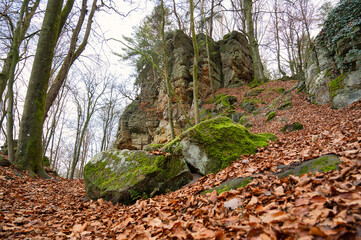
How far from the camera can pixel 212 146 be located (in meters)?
4.16

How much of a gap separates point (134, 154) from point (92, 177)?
1103 millimetres

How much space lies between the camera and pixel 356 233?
0.98 metres

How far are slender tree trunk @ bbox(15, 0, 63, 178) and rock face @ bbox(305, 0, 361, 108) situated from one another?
11.1 metres

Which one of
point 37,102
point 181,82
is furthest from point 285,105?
point 37,102

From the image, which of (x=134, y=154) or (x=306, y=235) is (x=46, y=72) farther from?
(x=306, y=235)

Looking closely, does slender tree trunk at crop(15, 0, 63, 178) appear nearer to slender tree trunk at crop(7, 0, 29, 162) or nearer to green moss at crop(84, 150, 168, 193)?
slender tree trunk at crop(7, 0, 29, 162)

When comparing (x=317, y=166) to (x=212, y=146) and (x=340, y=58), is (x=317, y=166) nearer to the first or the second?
(x=212, y=146)

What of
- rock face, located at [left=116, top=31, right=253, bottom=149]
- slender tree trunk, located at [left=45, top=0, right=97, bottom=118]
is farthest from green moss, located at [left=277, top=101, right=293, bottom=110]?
slender tree trunk, located at [left=45, top=0, right=97, bottom=118]

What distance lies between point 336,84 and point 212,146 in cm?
676

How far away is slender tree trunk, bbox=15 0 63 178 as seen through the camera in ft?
18.7

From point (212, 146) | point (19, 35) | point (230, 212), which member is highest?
point (19, 35)

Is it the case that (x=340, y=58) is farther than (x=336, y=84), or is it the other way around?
(x=336, y=84)

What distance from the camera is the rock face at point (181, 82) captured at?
17469 millimetres

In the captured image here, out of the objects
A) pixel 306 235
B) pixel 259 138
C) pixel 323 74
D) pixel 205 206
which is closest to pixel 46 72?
pixel 205 206
